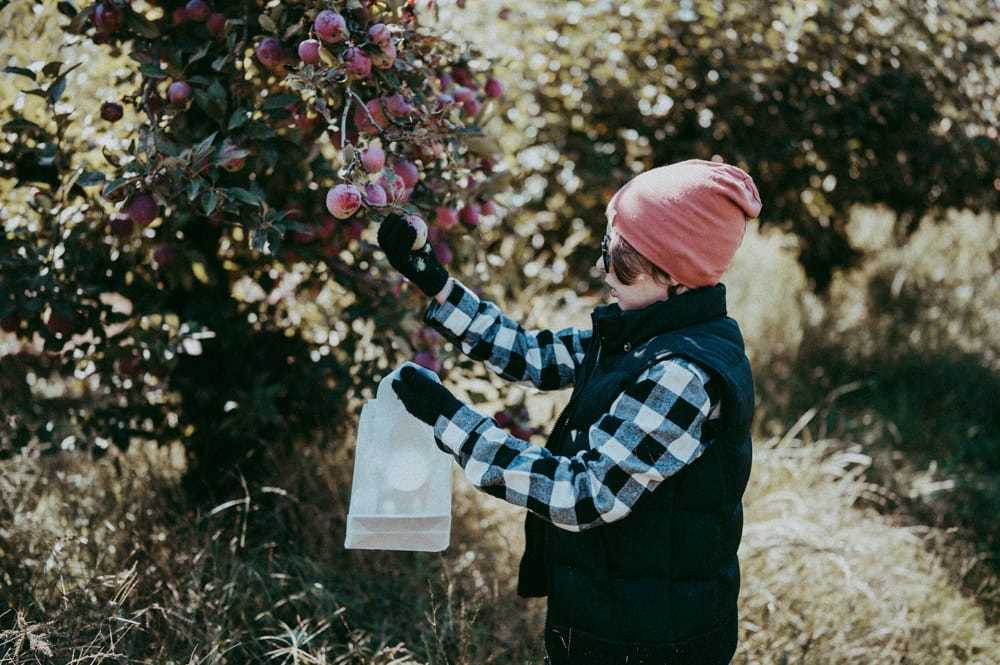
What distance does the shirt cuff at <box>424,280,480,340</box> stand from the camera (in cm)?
174

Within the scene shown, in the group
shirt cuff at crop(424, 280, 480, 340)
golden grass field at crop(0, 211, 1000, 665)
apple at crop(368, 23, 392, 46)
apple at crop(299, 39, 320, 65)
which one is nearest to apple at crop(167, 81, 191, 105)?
apple at crop(299, 39, 320, 65)

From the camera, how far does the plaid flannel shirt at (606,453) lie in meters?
1.39

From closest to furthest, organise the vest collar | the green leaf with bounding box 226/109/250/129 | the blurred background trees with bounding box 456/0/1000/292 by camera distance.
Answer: the vest collar
the green leaf with bounding box 226/109/250/129
the blurred background trees with bounding box 456/0/1000/292

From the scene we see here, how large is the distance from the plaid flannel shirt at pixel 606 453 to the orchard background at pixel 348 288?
1.62 ft

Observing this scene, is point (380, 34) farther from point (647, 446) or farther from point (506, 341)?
point (647, 446)

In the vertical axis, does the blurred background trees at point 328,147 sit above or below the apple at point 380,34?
below

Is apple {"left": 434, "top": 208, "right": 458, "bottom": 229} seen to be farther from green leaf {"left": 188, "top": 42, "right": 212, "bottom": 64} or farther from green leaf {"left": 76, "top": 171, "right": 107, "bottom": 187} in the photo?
green leaf {"left": 76, "top": 171, "right": 107, "bottom": 187}

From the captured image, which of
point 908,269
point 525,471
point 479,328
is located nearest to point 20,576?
point 479,328

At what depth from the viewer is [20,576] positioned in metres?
2.15

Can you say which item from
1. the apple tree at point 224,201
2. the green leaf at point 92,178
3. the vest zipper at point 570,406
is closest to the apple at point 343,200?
the apple tree at point 224,201

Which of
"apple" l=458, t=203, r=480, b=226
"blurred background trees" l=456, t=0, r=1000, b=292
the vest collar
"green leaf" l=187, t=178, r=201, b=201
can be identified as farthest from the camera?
"blurred background trees" l=456, t=0, r=1000, b=292

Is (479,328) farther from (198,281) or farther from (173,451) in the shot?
(173,451)

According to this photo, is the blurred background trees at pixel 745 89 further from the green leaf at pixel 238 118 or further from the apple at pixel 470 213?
the green leaf at pixel 238 118

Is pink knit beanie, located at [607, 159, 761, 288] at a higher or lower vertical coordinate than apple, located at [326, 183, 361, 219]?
higher
